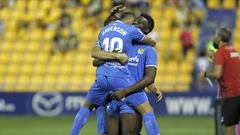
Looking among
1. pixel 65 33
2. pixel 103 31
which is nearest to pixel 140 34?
pixel 103 31

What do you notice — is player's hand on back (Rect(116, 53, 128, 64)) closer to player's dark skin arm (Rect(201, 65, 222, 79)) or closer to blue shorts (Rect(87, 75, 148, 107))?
blue shorts (Rect(87, 75, 148, 107))

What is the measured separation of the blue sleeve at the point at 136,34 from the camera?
9.76m

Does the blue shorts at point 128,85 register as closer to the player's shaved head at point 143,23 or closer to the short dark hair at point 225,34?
the player's shaved head at point 143,23

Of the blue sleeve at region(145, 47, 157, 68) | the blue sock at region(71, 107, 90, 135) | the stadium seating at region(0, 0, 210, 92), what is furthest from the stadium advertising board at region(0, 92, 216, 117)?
the blue sleeve at region(145, 47, 157, 68)

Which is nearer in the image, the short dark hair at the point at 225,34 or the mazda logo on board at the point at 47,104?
the short dark hair at the point at 225,34

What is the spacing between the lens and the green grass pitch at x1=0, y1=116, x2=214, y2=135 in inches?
672

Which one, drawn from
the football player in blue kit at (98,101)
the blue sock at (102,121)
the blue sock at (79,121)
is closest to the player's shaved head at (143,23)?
the football player in blue kit at (98,101)

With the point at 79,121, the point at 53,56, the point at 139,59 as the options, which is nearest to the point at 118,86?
the point at 139,59

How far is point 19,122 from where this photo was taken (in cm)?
2003

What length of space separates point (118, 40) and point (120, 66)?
327 millimetres

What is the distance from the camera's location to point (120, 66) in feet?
32.1

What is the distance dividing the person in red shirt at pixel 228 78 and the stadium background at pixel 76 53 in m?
8.87

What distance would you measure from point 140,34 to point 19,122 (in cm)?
1072

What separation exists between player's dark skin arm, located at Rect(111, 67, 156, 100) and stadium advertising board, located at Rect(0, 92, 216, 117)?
12.4 meters
